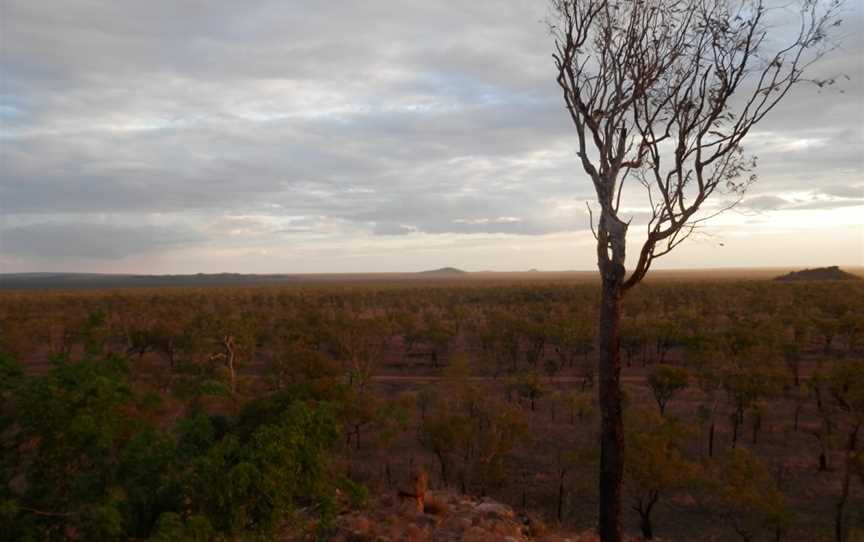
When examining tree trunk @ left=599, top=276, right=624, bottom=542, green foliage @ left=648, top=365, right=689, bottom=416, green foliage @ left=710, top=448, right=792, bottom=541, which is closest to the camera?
tree trunk @ left=599, top=276, right=624, bottom=542

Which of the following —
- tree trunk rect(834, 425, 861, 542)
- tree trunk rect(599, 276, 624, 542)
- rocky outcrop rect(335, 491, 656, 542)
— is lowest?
tree trunk rect(834, 425, 861, 542)

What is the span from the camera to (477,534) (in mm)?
9844

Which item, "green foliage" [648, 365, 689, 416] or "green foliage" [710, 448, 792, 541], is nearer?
"green foliage" [710, 448, 792, 541]

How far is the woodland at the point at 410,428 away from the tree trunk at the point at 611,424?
3945mm

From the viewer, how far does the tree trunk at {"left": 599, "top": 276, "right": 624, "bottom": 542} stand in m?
9.09

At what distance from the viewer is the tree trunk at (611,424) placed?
29.8 feet

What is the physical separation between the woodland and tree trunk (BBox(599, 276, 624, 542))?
12.9ft

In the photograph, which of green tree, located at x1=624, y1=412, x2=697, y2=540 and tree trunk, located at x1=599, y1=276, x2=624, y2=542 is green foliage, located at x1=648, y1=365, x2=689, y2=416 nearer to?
green tree, located at x1=624, y1=412, x2=697, y2=540

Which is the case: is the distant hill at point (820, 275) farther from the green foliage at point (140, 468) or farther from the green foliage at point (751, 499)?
the green foliage at point (140, 468)

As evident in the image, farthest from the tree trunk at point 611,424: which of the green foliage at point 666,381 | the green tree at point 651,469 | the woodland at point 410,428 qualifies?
the green foliage at point 666,381

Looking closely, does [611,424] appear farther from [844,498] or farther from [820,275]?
[820,275]

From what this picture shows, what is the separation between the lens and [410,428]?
25688mm

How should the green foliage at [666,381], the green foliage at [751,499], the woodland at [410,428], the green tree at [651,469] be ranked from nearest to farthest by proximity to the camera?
the woodland at [410,428] → the green foliage at [751,499] → the green tree at [651,469] → the green foliage at [666,381]

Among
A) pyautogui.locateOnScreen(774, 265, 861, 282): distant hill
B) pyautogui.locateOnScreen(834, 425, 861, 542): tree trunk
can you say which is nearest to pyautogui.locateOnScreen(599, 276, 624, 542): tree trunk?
pyautogui.locateOnScreen(834, 425, 861, 542): tree trunk
